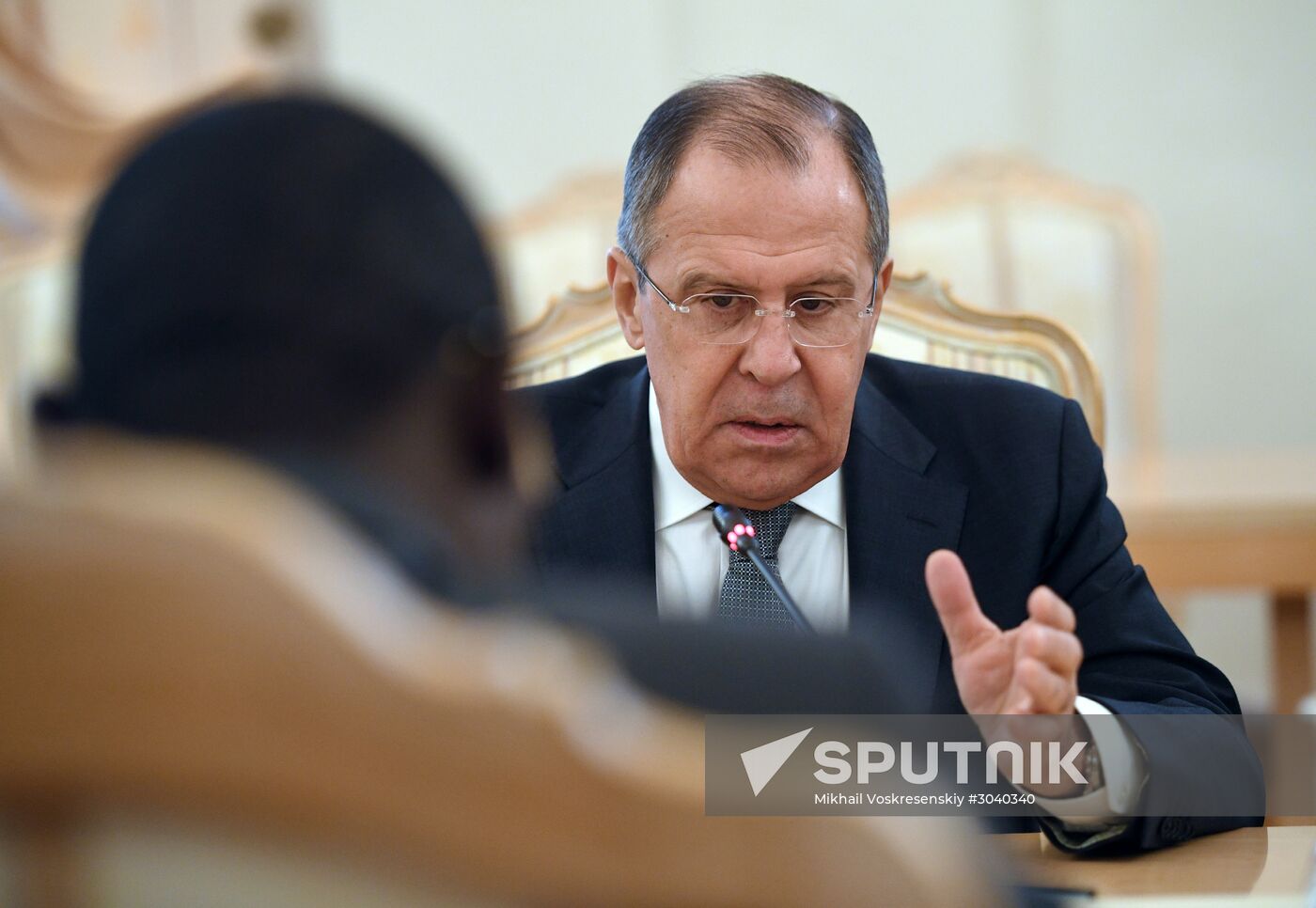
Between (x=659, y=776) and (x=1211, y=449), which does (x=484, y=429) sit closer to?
(x=659, y=776)

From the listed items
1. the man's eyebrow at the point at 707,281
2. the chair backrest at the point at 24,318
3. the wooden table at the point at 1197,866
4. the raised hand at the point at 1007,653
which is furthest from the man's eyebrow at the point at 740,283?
the chair backrest at the point at 24,318

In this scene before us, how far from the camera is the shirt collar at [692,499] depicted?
5.10 feet

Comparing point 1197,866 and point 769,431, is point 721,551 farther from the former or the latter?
point 1197,866

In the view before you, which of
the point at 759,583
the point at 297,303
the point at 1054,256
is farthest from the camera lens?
the point at 1054,256

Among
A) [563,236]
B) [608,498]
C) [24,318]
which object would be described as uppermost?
[563,236]

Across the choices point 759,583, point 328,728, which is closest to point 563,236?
point 759,583

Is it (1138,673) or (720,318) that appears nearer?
(1138,673)

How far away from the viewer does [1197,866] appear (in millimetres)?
1084

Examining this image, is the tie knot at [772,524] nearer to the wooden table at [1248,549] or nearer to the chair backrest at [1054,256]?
the wooden table at [1248,549]

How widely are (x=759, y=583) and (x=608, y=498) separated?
0.22 metres

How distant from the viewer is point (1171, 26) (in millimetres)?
3768

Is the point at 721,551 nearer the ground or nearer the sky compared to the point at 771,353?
nearer the ground

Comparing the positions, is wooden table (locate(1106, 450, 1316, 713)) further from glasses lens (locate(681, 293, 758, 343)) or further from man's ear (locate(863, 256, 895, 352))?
glasses lens (locate(681, 293, 758, 343))

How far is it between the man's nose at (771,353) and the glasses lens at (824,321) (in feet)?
0.06
